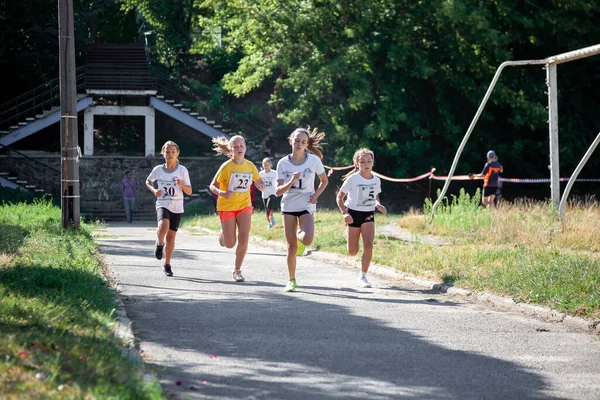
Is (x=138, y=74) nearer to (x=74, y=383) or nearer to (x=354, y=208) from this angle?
(x=354, y=208)

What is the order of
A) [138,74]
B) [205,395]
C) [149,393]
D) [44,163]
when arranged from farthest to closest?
[138,74] → [44,163] → [205,395] → [149,393]

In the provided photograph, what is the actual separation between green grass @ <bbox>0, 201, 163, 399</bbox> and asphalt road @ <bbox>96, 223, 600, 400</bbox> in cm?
38

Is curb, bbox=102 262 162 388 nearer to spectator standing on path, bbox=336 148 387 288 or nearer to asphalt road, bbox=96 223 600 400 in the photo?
asphalt road, bbox=96 223 600 400

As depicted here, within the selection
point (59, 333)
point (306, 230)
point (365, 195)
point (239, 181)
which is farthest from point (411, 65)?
point (59, 333)

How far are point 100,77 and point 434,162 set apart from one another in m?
16.3

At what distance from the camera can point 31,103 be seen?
143ft

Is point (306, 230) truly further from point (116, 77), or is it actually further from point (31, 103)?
point (31, 103)

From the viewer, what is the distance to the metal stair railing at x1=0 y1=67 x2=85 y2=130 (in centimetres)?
4247

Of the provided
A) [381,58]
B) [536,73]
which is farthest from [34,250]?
[536,73]

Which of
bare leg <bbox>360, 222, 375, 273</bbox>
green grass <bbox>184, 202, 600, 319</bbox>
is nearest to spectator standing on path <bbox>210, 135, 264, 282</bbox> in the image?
bare leg <bbox>360, 222, 375, 273</bbox>

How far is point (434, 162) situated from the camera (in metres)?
39.0

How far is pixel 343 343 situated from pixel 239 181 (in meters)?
5.00

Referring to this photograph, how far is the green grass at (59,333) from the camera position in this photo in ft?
18.1

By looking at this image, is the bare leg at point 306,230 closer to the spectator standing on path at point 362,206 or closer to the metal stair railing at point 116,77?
the spectator standing on path at point 362,206
